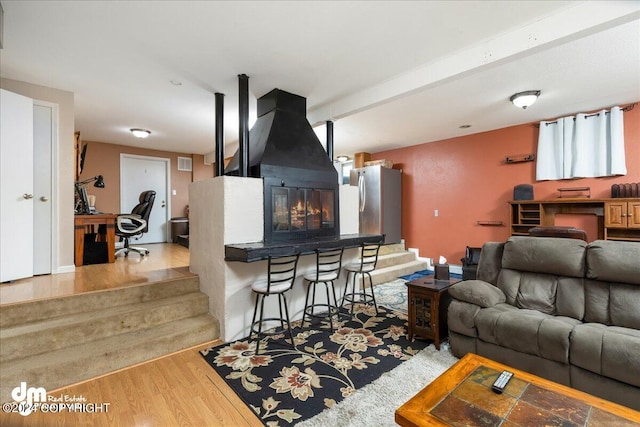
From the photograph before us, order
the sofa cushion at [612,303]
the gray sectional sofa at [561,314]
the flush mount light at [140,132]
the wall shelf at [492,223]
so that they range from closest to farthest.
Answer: the gray sectional sofa at [561,314], the sofa cushion at [612,303], the wall shelf at [492,223], the flush mount light at [140,132]

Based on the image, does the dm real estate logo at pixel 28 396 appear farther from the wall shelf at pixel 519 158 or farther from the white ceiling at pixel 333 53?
the wall shelf at pixel 519 158

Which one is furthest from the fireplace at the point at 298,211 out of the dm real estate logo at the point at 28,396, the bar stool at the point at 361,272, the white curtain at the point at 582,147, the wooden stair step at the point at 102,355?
the white curtain at the point at 582,147

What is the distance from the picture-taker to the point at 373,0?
209cm

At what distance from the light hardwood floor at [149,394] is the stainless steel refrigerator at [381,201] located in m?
4.24

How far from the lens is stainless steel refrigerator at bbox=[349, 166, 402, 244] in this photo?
246 inches

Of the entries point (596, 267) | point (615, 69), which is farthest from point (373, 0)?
point (615, 69)

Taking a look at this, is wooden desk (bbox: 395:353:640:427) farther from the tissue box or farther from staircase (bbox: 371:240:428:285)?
staircase (bbox: 371:240:428:285)

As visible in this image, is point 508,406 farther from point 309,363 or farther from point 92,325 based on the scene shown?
point 92,325

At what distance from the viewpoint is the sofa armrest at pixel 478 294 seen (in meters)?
2.42

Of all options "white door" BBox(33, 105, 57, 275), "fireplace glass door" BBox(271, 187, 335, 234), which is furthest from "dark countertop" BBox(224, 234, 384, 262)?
"white door" BBox(33, 105, 57, 275)

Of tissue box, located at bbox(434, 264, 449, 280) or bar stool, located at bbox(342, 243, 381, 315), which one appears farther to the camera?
bar stool, located at bbox(342, 243, 381, 315)

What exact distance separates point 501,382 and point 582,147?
4493mm

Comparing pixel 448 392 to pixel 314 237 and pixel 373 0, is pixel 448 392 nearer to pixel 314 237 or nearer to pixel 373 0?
pixel 314 237

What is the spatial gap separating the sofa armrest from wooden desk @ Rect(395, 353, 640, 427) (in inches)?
36.3
